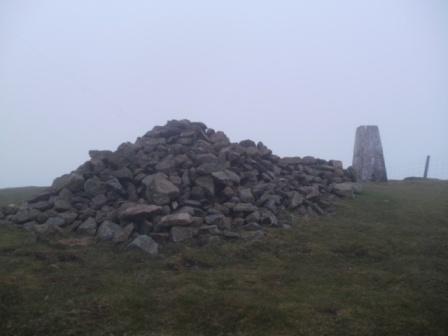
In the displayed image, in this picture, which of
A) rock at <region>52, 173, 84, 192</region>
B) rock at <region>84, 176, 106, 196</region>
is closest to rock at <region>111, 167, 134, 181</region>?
rock at <region>84, 176, 106, 196</region>

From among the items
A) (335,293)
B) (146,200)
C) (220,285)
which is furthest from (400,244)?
(146,200)

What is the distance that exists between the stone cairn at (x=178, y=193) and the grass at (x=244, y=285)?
78 cm

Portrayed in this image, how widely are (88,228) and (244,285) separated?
577 cm

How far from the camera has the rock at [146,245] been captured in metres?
11.7

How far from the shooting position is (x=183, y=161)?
16.0m

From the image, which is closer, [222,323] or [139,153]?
[222,323]

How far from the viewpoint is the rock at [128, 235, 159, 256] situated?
11.7 m

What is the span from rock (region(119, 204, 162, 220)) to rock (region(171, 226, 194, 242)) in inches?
35.5

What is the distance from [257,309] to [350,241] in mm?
5181

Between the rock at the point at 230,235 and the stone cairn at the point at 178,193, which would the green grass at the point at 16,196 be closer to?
the stone cairn at the point at 178,193

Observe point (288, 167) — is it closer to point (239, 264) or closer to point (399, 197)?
point (399, 197)

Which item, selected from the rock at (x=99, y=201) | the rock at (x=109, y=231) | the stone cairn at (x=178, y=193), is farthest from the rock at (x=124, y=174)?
the rock at (x=109, y=231)

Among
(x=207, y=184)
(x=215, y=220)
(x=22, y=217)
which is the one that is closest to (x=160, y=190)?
(x=207, y=184)

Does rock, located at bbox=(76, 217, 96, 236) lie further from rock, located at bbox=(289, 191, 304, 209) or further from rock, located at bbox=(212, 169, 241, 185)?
rock, located at bbox=(289, 191, 304, 209)
